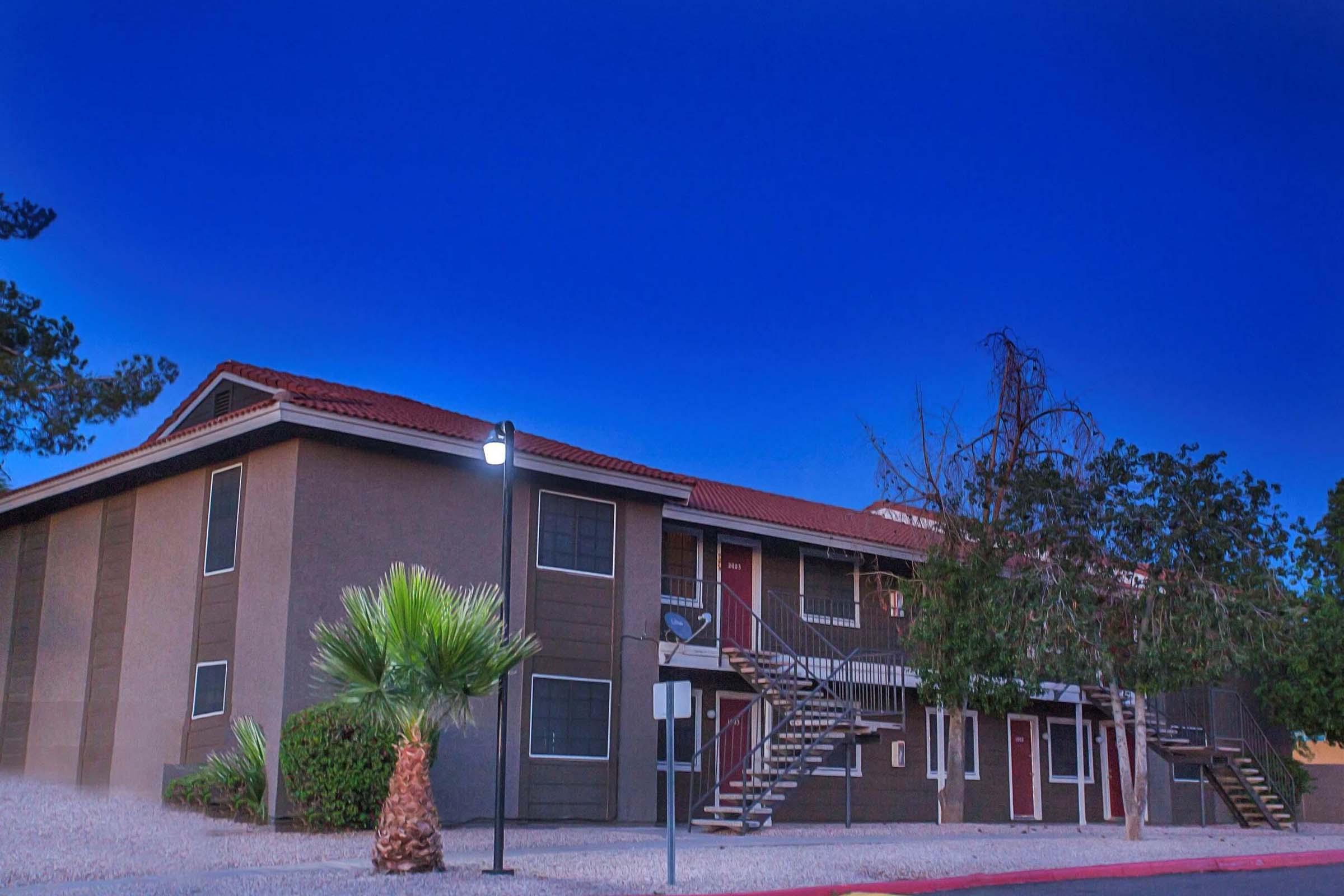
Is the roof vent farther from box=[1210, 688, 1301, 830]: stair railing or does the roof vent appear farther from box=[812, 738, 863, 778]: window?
box=[1210, 688, 1301, 830]: stair railing

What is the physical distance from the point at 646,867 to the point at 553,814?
6.50 meters

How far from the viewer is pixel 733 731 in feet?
82.3

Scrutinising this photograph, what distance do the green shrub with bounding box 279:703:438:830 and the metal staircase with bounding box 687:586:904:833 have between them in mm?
5207

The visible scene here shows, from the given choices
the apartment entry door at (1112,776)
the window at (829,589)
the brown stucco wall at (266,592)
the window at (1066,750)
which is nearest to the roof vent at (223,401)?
the brown stucco wall at (266,592)

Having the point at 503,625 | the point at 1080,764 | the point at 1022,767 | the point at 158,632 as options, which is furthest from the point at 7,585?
the point at 1080,764

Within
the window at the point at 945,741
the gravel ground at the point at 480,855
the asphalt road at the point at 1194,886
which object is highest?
the window at the point at 945,741

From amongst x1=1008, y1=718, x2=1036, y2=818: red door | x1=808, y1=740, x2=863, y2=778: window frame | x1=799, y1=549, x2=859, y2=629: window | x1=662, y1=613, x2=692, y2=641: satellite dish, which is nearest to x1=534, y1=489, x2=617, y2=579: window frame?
x1=662, y1=613, x2=692, y2=641: satellite dish

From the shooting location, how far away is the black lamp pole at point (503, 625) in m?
13.3

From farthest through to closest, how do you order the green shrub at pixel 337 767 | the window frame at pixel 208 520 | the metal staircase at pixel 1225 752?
the metal staircase at pixel 1225 752, the window frame at pixel 208 520, the green shrub at pixel 337 767

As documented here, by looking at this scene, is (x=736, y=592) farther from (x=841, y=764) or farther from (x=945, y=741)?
(x=945, y=741)

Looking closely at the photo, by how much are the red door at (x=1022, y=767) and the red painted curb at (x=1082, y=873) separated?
8.90 meters

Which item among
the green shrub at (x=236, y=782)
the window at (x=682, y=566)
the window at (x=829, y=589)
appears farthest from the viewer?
the window at (x=829, y=589)

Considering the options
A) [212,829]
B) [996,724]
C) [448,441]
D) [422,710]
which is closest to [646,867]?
[422,710]

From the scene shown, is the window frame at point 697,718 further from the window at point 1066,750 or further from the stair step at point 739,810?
the window at point 1066,750
